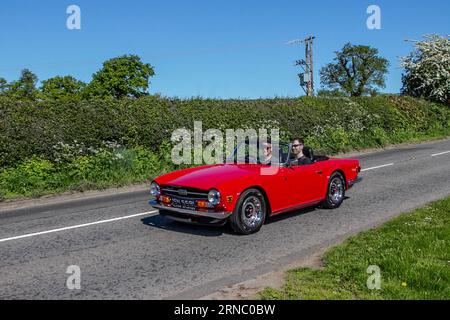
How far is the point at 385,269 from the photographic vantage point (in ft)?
17.8

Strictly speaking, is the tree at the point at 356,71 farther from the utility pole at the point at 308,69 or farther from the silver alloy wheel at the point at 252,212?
the silver alloy wheel at the point at 252,212

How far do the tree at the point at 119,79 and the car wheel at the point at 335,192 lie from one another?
6297 centimetres

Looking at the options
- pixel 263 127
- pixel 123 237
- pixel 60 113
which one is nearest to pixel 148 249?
pixel 123 237

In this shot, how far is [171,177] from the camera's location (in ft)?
26.0

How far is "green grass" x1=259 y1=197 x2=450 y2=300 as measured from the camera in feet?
15.7

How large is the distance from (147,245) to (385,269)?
139 inches

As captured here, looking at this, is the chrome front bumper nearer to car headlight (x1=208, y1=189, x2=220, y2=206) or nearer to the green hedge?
car headlight (x1=208, y1=189, x2=220, y2=206)

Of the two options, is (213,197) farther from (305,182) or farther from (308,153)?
(308,153)

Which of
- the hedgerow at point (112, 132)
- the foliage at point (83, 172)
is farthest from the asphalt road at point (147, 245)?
the hedgerow at point (112, 132)

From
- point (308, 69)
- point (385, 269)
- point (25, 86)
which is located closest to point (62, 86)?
point (25, 86)

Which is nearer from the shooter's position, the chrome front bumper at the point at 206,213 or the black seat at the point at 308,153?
the chrome front bumper at the point at 206,213

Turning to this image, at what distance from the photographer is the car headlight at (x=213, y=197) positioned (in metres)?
7.03

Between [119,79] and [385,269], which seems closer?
[385,269]
